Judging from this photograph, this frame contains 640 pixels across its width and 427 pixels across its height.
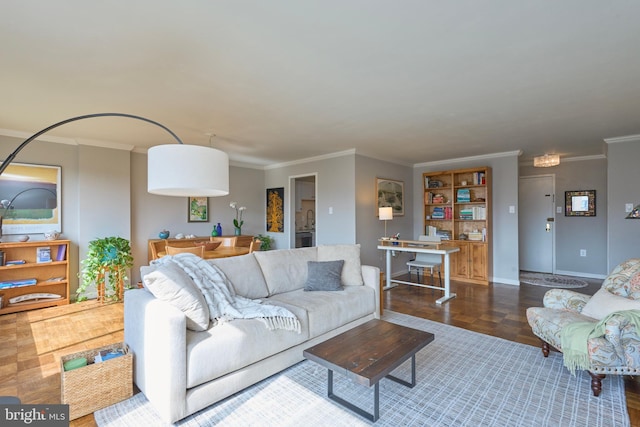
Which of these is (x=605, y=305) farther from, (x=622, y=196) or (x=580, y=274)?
(x=580, y=274)

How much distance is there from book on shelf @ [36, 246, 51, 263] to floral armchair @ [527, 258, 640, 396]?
583cm

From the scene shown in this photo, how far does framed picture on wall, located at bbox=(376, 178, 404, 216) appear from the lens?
5.82 meters

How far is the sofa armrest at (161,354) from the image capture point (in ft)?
5.79

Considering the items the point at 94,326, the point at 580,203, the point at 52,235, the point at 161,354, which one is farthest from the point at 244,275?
the point at 580,203

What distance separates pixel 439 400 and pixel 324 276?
60.5 inches

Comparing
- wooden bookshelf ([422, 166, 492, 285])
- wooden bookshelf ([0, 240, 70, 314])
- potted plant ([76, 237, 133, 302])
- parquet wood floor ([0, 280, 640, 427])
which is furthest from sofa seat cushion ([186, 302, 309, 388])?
wooden bookshelf ([422, 166, 492, 285])

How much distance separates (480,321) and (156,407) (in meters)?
3.31

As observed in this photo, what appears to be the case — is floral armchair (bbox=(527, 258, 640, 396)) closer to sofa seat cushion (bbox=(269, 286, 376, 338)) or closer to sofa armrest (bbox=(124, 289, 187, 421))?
sofa seat cushion (bbox=(269, 286, 376, 338))

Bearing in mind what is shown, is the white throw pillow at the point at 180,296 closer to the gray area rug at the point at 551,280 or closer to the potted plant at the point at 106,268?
the potted plant at the point at 106,268

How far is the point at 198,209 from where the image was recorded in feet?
19.6

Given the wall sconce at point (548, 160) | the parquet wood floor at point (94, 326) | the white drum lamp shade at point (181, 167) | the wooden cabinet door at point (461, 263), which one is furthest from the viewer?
the wooden cabinet door at point (461, 263)

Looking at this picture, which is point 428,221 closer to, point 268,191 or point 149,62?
point 268,191

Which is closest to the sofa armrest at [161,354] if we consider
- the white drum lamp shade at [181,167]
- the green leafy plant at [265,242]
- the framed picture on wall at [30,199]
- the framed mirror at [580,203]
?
the white drum lamp shade at [181,167]

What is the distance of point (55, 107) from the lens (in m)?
3.15
